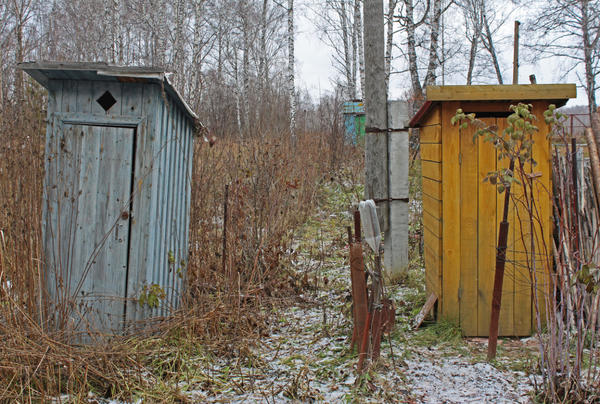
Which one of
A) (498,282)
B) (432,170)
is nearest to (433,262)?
(432,170)

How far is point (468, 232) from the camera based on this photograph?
4.17 meters

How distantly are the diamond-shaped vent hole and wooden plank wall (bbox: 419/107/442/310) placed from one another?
8.72 feet

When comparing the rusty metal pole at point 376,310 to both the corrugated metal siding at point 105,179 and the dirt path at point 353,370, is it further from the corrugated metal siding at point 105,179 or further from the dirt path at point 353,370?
the corrugated metal siding at point 105,179

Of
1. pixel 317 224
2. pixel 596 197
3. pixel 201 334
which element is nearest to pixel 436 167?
pixel 596 197

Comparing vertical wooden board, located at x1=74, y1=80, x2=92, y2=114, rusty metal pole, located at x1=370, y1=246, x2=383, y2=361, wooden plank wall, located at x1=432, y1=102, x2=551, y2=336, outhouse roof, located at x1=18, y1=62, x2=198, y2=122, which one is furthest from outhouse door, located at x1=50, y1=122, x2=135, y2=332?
wooden plank wall, located at x1=432, y1=102, x2=551, y2=336

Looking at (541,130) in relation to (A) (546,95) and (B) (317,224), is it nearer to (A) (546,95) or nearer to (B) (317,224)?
(A) (546,95)

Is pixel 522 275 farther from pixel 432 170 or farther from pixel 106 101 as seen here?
pixel 106 101

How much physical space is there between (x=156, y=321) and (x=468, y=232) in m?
2.66

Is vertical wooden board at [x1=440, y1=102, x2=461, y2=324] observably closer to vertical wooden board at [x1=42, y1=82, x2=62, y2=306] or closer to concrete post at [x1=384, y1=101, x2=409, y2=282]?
concrete post at [x1=384, y1=101, x2=409, y2=282]

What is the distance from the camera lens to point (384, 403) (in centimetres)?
317

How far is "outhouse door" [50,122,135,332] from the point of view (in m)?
3.99

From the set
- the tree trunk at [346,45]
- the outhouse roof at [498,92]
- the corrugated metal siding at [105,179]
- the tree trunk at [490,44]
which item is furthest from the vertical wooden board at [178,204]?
the tree trunk at [490,44]

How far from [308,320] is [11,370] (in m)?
2.52

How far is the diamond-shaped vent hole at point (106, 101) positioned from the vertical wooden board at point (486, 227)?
9.82 feet
